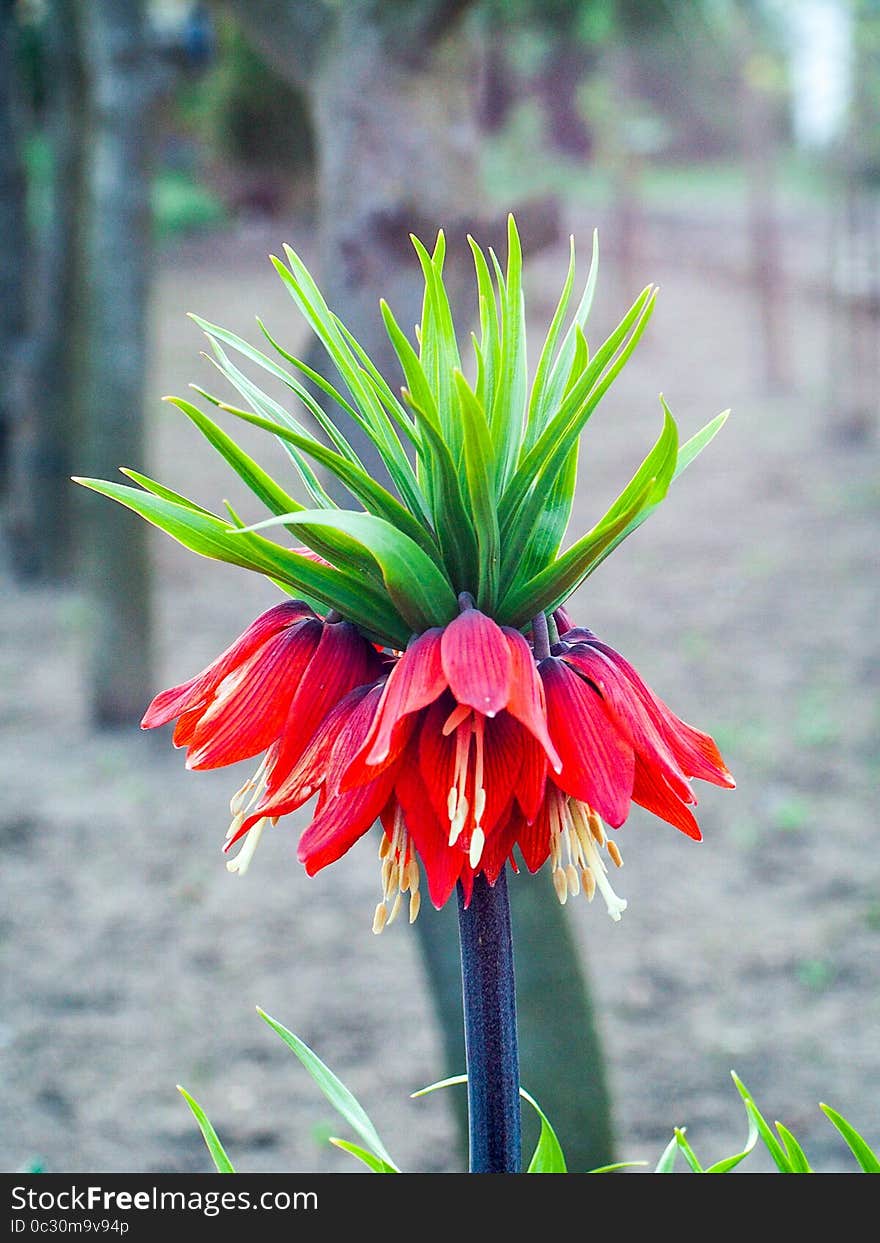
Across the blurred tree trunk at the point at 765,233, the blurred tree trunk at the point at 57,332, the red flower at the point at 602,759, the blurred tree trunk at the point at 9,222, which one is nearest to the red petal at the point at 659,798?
the red flower at the point at 602,759

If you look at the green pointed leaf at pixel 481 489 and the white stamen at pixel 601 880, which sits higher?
the green pointed leaf at pixel 481 489

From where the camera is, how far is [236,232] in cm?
1784

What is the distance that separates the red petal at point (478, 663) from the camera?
29.0 inches

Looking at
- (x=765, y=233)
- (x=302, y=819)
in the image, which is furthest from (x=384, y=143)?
(x=765, y=233)

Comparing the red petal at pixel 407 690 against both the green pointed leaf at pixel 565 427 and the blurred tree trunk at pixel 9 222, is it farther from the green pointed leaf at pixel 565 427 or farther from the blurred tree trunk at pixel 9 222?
the blurred tree trunk at pixel 9 222

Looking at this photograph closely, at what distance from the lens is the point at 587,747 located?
→ 30.7 inches

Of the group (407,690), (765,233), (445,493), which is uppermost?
(765,233)

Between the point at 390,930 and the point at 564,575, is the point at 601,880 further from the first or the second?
the point at 390,930

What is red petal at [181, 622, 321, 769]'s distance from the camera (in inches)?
32.8

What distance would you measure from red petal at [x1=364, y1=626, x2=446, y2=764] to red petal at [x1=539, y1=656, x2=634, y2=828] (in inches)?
3.1

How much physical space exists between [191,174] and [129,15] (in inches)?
658

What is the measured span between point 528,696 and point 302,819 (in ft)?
12.0

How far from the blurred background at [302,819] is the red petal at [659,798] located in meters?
1.30

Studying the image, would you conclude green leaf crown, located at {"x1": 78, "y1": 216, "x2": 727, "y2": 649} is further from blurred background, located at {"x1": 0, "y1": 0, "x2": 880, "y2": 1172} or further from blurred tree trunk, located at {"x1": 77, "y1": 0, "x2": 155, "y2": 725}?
blurred tree trunk, located at {"x1": 77, "y1": 0, "x2": 155, "y2": 725}
